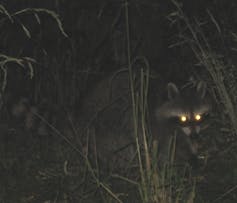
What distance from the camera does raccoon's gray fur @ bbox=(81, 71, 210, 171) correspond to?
588 cm

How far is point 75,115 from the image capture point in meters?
6.21

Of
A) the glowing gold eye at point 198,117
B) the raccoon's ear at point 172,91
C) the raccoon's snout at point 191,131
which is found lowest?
the raccoon's snout at point 191,131

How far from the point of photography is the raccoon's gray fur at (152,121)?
5.88 m

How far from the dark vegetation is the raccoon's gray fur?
16 centimetres

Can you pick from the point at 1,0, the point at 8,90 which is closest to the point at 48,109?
the point at 8,90

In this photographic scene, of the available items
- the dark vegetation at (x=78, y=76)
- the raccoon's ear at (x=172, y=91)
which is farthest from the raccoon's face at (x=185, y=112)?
the dark vegetation at (x=78, y=76)

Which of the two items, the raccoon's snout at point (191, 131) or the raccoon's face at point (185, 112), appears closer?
the raccoon's snout at point (191, 131)

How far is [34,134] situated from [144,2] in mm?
1625

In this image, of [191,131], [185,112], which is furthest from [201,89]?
[191,131]

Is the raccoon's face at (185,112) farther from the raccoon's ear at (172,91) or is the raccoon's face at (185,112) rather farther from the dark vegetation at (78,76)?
the dark vegetation at (78,76)

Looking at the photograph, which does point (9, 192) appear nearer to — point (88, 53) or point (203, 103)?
point (203, 103)

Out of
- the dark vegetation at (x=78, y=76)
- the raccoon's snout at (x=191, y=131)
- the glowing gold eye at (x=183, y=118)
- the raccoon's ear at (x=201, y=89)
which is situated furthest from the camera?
the raccoon's ear at (x=201, y=89)

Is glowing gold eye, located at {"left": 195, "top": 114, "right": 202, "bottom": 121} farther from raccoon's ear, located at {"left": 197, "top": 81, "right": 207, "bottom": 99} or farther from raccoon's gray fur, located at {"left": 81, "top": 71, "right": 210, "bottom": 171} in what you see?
raccoon's ear, located at {"left": 197, "top": 81, "right": 207, "bottom": 99}

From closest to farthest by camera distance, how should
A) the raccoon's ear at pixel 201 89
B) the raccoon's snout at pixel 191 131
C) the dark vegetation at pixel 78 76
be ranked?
the dark vegetation at pixel 78 76 < the raccoon's snout at pixel 191 131 < the raccoon's ear at pixel 201 89
